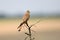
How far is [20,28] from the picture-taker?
3.23 metres

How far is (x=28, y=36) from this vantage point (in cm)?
313

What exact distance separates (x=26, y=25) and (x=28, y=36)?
0.12 metres

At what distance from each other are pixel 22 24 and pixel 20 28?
0.34ft

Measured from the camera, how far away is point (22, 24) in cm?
314

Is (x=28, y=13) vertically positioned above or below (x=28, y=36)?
above

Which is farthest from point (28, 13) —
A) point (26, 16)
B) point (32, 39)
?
point (32, 39)

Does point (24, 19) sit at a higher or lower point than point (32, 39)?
higher

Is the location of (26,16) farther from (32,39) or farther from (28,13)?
(32,39)

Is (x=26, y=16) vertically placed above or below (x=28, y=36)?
above

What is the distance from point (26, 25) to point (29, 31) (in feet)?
0.24

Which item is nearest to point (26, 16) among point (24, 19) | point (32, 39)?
point (24, 19)

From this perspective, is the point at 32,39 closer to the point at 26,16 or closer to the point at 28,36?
the point at 28,36

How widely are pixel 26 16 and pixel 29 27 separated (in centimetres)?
17

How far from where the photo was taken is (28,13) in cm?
314
